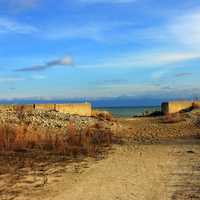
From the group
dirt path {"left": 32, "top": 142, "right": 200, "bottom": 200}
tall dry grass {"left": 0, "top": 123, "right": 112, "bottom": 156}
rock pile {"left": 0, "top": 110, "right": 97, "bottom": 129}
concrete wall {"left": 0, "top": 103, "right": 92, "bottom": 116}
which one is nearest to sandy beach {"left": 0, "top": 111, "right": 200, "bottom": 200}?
dirt path {"left": 32, "top": 142, "right": 200, "bottom": 200}

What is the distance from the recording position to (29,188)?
962 centimetres

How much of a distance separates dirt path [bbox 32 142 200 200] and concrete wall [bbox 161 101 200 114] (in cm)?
2421

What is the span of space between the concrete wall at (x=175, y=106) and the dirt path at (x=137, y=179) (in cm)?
2421

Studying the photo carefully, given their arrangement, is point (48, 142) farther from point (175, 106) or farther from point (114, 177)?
point (175, 106)

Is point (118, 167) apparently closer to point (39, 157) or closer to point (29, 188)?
point (39, 157)

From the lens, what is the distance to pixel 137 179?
10.6 m

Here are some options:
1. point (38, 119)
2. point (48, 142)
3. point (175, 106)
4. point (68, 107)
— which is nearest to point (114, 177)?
point (48, 142)

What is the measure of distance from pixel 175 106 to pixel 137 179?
1173 inches

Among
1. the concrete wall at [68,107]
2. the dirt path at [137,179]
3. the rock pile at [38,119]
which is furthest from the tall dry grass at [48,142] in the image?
the concrete wall at [68,107]

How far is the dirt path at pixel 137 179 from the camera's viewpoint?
9016 mm

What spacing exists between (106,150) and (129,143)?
3004mm

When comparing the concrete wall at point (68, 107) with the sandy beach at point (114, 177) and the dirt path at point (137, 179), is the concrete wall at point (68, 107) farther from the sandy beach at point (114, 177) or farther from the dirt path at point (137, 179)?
the dirt path at point (137, 179)

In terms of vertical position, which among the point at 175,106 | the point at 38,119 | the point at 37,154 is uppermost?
the point at 175,106

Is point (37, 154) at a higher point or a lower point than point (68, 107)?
lower
